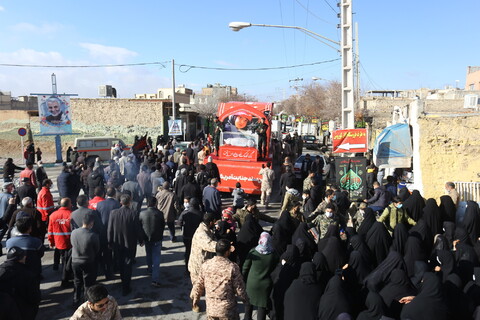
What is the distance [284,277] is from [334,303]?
959 millimetres

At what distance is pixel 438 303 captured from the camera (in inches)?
163

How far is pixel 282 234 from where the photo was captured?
6.81m

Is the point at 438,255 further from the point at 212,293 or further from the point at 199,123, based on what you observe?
the point at 199,123

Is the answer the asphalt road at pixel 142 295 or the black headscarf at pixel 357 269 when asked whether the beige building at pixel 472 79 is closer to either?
the black headscarf at pixel 357 269

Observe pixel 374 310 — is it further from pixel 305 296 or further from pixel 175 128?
pixel 175 128

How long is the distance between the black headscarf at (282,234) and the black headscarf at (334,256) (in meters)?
1.04

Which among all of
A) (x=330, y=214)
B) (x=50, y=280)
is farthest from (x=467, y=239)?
(x=50, y=280)

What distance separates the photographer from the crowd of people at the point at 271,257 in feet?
14.5

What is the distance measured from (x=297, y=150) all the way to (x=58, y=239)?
2043 cm

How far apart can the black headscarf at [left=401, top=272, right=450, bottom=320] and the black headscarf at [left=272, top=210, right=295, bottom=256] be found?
2725 mm

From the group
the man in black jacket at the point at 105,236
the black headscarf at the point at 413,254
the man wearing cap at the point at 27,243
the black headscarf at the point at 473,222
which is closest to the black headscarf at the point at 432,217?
the black headscarf at the point at 473,222

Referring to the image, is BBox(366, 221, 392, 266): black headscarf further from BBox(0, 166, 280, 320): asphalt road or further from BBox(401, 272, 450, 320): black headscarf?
BBox(0, 166, 280, 320): asphalt road

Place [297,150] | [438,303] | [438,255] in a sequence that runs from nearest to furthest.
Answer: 1. [438,303]
2. [438,255]
3. [297,150]

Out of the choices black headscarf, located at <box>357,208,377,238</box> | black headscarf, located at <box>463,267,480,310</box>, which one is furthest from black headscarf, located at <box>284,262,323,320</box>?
black headscarf, located at <box>357,208,377,238</box>
